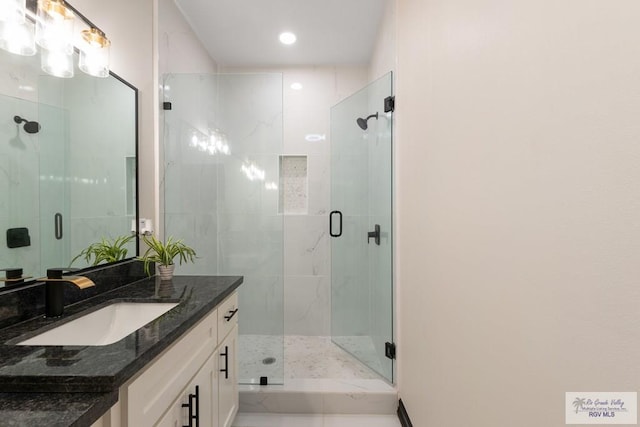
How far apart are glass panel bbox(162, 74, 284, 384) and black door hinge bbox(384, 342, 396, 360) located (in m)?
0.86

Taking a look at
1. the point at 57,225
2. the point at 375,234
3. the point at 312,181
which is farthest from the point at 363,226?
the point at 57,225

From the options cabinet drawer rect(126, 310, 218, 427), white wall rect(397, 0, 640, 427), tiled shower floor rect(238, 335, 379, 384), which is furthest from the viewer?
tiled shower floor rect(238, 335, 379, 384)

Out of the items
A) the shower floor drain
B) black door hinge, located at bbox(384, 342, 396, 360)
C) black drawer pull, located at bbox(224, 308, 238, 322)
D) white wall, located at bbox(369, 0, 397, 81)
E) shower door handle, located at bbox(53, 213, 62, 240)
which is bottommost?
the shower floor drain

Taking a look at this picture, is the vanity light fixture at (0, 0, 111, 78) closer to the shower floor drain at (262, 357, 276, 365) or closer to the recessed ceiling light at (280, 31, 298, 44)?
the recessed ceiling light at (280, 31, 298, 44)

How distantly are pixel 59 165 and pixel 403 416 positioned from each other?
7.51 ft

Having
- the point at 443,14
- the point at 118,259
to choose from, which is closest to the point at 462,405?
the point at 443,14

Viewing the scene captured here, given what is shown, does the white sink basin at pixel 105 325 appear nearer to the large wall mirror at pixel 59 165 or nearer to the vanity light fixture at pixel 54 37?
the large wall mirror at pixel 59 165

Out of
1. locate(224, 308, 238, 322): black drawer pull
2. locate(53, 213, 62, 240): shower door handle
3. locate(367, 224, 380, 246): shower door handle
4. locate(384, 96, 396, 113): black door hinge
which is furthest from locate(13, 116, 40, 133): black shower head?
locate(367, 224, 380, 246): shower door handle

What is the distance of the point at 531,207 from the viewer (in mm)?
660

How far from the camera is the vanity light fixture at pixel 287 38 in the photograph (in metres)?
2.48

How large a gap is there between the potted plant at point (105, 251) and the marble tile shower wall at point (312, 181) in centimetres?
156

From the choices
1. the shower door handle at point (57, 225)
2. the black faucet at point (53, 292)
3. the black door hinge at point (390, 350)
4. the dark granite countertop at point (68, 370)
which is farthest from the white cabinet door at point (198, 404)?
the black door hinge at point (390, 350)

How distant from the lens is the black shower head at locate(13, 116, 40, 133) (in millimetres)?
1044

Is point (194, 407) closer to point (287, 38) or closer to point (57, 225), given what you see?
point (57, 225)
